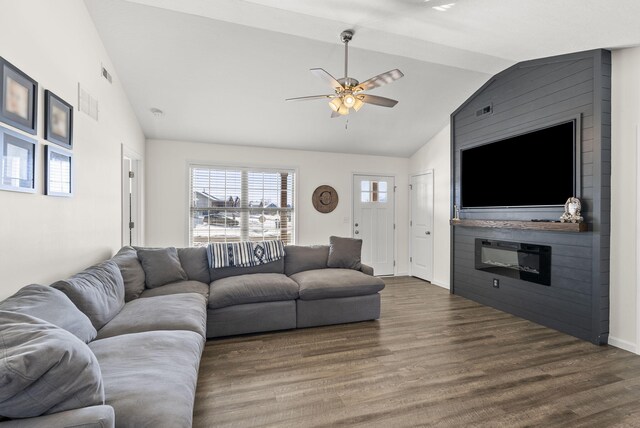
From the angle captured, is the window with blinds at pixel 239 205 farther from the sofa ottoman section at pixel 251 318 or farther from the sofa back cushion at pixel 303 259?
the sofa ottoman section at pixel 251 318

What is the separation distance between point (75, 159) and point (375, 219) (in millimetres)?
4768

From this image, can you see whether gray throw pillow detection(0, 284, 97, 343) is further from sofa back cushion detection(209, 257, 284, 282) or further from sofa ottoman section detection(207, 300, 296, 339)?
sofa back cushion detection(209, 257, 284, 282)

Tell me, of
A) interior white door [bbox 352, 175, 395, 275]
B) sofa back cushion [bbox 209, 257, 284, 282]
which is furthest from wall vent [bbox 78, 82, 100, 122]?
interior white door [bbox 352, 175, 395, 275]

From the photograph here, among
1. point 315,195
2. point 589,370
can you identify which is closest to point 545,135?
point 589,370

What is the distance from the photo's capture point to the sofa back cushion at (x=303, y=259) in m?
4.08

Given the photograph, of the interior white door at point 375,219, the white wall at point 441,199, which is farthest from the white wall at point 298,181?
the white wall at point 441,199

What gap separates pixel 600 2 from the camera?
2.38 m

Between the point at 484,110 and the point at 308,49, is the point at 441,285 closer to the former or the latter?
the point at 484,110

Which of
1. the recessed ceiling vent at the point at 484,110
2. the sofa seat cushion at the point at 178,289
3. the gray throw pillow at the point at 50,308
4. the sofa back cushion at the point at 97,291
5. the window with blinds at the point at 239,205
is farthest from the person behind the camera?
the window with blinds at the point at 239,205

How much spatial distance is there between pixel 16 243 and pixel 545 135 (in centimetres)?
480

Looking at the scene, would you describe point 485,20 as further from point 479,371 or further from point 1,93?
point 1,93

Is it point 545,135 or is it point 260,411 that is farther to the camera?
point 545,135

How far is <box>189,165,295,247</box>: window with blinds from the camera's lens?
529 cm

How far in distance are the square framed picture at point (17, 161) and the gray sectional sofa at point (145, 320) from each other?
0.62 m
